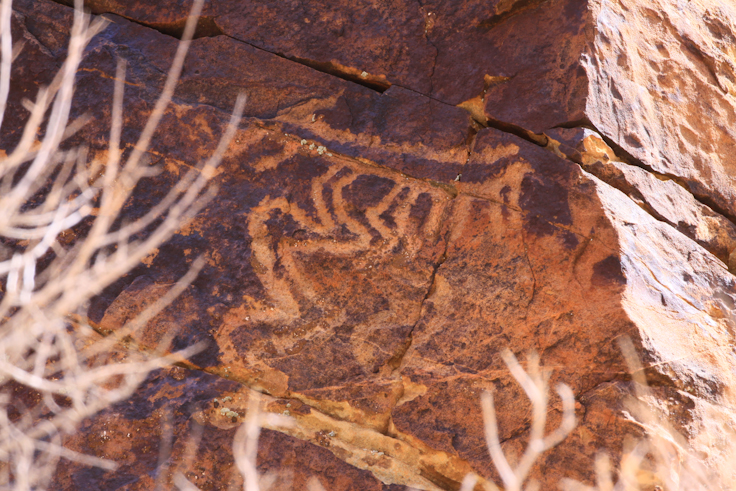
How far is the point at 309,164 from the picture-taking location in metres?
2.39

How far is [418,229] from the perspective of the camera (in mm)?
2312

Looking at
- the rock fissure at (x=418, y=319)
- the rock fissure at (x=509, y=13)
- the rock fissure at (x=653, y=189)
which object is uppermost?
the rock fissure at (x=509, y=13)

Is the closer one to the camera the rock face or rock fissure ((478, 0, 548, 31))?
the rock face

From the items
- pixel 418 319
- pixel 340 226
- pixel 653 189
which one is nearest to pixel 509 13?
pixel 653 189

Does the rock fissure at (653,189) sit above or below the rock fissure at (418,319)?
above

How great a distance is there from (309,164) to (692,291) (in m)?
1.55

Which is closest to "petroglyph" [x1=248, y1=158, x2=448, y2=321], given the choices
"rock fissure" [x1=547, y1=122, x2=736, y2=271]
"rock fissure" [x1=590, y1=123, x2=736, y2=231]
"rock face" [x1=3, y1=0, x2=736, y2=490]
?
"rock face" [x1=3, y1=0, x2=736, y2=490]

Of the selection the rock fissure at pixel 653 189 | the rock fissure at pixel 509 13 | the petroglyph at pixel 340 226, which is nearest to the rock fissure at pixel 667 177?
the rock fissure at pixel 653 189

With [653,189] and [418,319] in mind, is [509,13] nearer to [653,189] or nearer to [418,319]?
[653,189]

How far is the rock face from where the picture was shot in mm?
2145

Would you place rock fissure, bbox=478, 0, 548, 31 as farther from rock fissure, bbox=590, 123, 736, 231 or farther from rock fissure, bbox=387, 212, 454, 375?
rock fissure, bbox=387, 212, 454, 375

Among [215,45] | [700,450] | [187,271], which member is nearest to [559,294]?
[700,450]

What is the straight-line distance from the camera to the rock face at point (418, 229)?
214cm

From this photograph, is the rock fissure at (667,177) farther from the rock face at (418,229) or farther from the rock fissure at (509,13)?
the rock fissure at (509,13)
